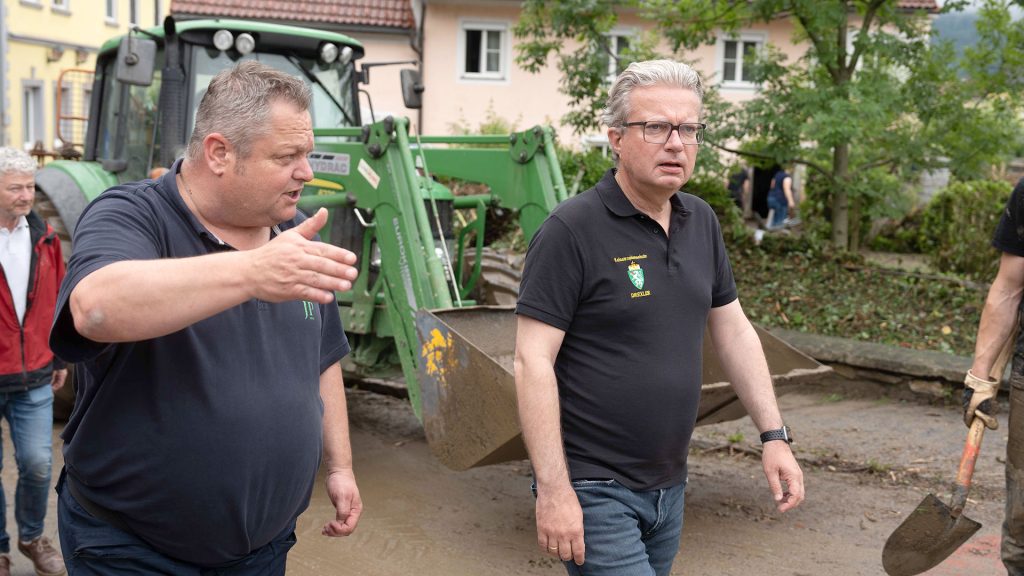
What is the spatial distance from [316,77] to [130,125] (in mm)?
1255

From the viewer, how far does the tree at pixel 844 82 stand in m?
9.15

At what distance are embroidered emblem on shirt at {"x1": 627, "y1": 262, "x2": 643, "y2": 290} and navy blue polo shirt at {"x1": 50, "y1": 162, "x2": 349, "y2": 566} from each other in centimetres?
83

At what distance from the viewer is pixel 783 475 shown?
293 centimetres

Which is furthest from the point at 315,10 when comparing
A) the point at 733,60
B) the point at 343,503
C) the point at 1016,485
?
the point at 343,503

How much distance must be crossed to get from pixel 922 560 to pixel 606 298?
191cm

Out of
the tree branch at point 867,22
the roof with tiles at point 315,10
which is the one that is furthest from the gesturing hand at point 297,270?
the roof with tiles at point 315,10

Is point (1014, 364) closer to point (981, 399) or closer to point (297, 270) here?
point (981, 399)

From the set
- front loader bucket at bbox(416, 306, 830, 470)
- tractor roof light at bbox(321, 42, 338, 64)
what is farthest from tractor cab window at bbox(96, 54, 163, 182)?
front loader bucket at bbox(416, 306, 830, 470)

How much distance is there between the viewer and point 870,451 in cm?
656

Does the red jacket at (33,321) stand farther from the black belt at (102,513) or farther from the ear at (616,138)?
the ear at (616,138)

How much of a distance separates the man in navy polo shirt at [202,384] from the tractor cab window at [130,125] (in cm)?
475

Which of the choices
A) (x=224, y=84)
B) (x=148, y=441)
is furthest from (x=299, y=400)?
(x=224, y=84)

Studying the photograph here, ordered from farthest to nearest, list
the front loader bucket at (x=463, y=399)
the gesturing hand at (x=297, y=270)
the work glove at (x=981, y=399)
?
the front loader bucket at (x=463, y=399)
the work glove at (x=981, y=399)
the gesturing hand at (x=297, y=270)

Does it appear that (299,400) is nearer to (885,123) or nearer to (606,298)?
(606,298)
